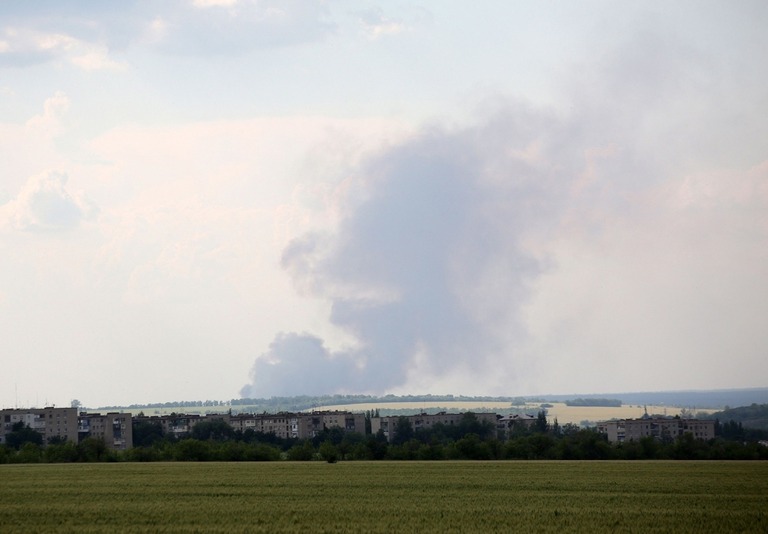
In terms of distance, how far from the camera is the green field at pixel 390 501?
1587 inches

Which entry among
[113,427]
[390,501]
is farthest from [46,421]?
[390,501]

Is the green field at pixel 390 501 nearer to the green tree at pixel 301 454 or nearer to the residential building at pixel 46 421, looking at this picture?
the green tree at pixel 301 454

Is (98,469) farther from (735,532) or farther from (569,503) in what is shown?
(735,532)

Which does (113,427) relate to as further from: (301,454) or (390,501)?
(390,501)

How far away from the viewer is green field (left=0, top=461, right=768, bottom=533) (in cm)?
4031

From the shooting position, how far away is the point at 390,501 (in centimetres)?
5047

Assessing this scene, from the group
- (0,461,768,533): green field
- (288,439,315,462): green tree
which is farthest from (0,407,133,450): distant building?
(0,461,768,533): green field

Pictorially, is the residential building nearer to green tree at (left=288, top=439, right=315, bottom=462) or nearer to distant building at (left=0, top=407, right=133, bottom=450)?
distant building at (left=0, top=407, right=133, bottom=450)

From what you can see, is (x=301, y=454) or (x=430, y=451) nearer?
(x=430, y=451)

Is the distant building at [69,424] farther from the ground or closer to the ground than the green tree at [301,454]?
farther from the ground

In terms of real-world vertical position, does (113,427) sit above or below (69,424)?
below

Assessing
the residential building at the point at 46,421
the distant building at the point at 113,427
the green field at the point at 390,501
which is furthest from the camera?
the distant building at the point at 113,427

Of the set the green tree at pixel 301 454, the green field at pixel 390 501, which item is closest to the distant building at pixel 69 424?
the green tree at pixel 301 454

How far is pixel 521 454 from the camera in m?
111
